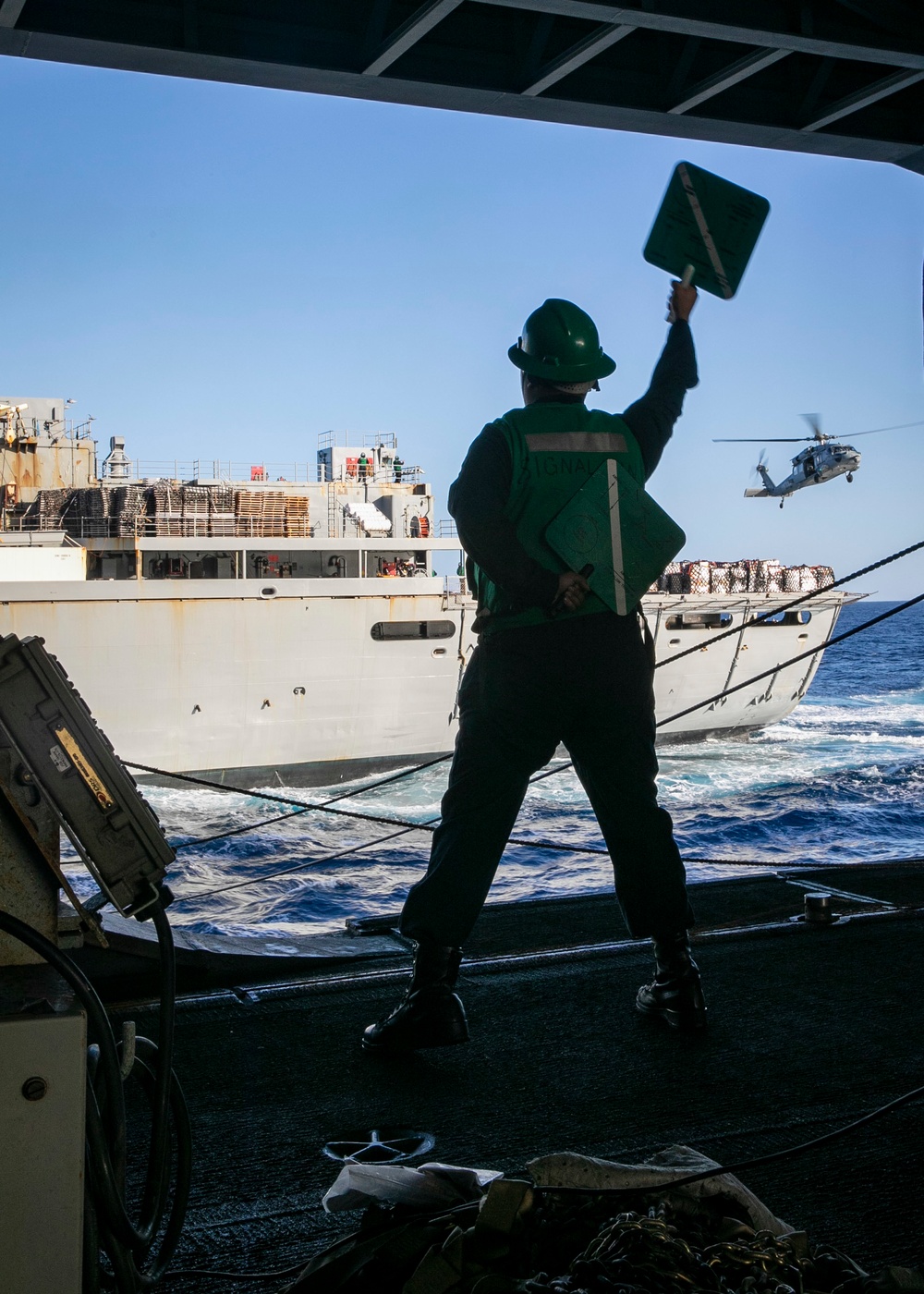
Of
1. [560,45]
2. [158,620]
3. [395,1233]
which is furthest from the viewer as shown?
[158,620]

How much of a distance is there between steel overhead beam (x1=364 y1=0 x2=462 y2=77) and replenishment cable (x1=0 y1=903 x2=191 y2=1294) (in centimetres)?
277

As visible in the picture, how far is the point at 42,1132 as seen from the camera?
0.99m

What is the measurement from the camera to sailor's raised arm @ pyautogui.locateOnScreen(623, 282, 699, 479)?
241 centimetres

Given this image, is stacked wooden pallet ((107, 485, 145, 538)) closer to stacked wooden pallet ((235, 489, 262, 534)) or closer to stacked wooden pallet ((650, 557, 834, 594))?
stacked wooden pallet ((235, 489, 262, 534))

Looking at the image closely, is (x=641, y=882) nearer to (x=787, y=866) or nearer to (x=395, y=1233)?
(x=395, y=1233)

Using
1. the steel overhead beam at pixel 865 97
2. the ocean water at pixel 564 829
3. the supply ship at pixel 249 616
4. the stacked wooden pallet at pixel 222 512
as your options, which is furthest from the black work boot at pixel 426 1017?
the stacked wooden pallet at pixel 222 512

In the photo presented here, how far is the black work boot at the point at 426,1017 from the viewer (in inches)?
84.3

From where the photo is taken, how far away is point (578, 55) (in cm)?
339

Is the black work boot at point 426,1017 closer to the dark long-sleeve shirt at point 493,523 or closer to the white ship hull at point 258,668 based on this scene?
the dark long-sleeve shirt at point 493,523

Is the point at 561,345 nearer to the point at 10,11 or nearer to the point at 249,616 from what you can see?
the point at 10,11

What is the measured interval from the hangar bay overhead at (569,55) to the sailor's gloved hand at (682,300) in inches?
43.2

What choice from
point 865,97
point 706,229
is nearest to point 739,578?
point 865,97

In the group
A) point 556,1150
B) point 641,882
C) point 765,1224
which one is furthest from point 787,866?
point 765,1224

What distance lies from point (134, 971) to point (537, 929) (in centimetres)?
112
